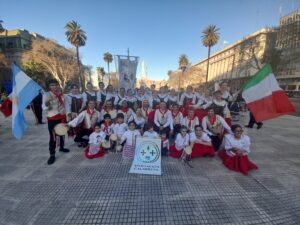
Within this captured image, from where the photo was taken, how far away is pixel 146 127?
4910mm

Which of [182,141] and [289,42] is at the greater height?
[289,42]

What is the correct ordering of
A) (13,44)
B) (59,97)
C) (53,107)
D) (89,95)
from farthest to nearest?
1. (13,44)
2. (89,95)
3. (59,97)
4. (53,107)

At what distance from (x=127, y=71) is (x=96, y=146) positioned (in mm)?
5435

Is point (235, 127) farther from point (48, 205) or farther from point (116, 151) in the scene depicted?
point (48, 205)

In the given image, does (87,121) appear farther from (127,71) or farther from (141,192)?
(127,71)

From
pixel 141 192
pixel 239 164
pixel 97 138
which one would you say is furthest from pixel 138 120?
pixel 239 164

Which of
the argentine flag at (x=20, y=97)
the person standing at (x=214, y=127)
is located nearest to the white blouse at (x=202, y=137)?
the person standing at (x=214, y=127)

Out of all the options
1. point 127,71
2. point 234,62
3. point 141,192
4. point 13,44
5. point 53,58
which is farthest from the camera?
point 234,62

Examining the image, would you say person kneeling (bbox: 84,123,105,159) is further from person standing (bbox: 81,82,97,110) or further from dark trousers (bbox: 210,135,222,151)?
dark trousers (bbox: 210,135,222,151)

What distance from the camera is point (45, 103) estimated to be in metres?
3.72

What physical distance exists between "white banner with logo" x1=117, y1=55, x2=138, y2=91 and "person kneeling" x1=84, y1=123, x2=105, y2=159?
457cm

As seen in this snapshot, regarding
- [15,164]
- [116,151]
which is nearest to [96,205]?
[116,151]

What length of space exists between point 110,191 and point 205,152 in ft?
8.78

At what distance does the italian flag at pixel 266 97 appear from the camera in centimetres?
386
